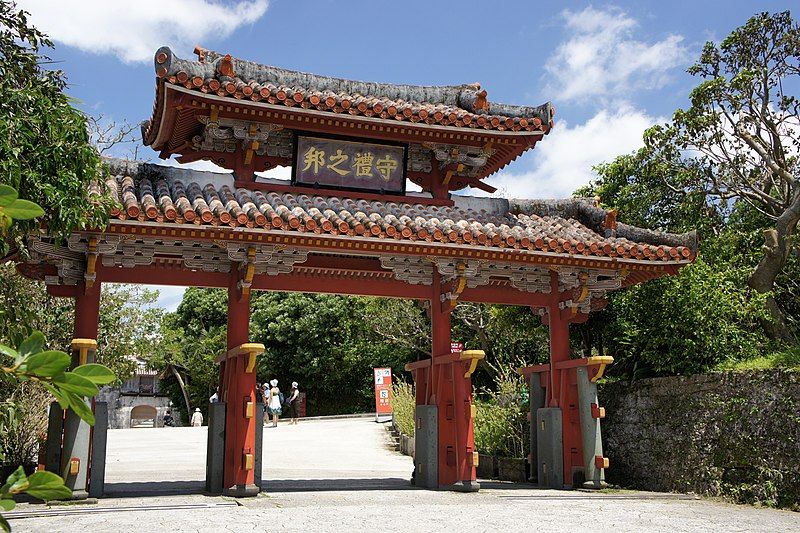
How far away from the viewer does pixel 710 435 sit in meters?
10.4

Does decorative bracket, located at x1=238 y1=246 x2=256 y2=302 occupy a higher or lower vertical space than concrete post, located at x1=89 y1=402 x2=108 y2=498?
higher

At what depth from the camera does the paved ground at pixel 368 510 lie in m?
7.28

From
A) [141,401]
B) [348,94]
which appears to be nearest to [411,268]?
[348,94]

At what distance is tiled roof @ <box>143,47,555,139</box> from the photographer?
10.2 m

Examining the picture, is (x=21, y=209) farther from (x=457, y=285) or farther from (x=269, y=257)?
(x=457, y=285)

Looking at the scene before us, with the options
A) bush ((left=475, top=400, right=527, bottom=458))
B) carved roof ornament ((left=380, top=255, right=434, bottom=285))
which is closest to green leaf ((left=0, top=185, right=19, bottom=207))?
carved roof ornament ((left=380, top=255, right=434, bottom=285))

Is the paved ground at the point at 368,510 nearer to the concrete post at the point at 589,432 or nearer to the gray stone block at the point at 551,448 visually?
the gray stone block at the point at 551,448

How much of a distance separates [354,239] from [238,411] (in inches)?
104

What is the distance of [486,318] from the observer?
1059 inches

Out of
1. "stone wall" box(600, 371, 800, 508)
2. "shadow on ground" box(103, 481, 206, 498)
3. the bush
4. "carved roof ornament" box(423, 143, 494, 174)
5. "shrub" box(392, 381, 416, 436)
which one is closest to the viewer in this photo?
"stone wall" box(600, 371, 800, 508)

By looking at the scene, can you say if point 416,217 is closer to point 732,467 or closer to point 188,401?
point 732,467

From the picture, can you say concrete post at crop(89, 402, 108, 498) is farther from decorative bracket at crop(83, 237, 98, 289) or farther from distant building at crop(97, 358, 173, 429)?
distant building at crop(97, 358, 173, 429)

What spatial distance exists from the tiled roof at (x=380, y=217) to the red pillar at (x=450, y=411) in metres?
1.30

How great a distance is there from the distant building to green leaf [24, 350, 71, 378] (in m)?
44.4
